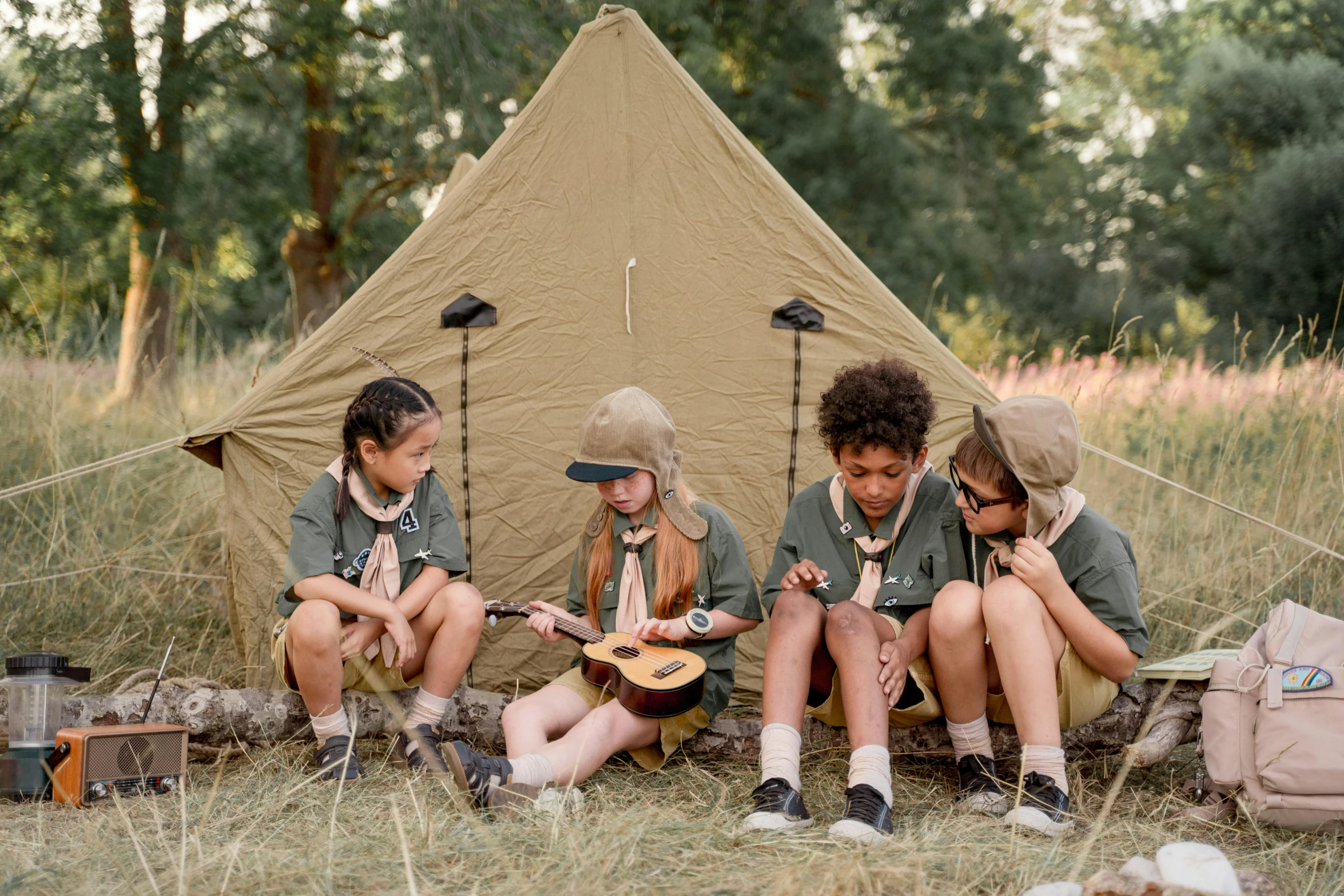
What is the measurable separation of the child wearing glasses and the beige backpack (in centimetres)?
23

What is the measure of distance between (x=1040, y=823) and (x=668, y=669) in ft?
2.92

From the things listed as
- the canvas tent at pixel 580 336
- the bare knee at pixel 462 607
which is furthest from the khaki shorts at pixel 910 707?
the bare knee at pixel 462 607

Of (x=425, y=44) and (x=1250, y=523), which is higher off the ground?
(x=425, y=44)

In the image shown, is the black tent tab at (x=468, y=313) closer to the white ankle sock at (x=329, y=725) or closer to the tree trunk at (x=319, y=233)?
the white ankle sock at (x=329, y=725)

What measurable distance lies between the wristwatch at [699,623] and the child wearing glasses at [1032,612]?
541 mm

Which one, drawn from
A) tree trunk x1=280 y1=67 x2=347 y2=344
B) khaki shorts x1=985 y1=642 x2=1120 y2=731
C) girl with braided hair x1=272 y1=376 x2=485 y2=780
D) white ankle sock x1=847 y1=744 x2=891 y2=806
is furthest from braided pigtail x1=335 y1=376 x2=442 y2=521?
tree trunk x1=280 y1=67 x2=347 y2=344

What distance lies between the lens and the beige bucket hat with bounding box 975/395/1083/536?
92.4 inches

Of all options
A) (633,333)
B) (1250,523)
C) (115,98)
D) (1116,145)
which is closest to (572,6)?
(115,98)

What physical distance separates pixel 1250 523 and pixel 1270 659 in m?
1.99

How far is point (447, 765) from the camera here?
247 cm

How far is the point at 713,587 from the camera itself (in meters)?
2.74

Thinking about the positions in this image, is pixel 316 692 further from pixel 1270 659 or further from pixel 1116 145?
pixel 1116 145

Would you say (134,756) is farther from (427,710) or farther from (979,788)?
(979,788)

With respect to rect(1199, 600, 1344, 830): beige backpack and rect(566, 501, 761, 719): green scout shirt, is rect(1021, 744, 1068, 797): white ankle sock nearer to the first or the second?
rect(1199, 600, 1344, 830): beige backpack
